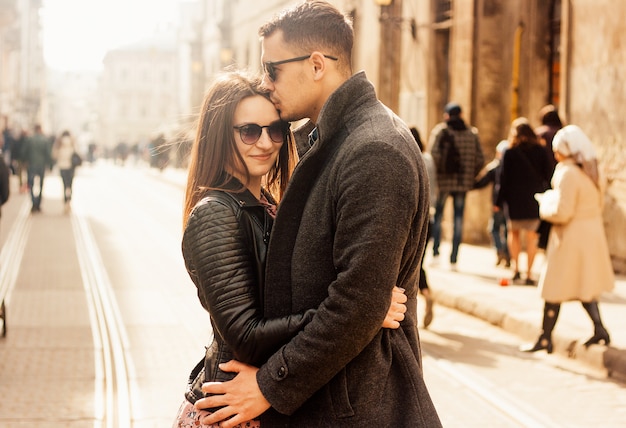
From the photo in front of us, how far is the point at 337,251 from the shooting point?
2.52 metres

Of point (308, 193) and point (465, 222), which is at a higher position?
point (308, 193)

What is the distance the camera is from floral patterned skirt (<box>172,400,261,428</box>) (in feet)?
8.89

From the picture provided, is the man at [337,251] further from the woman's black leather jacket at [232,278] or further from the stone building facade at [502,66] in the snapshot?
the stone building facade at [502,66]

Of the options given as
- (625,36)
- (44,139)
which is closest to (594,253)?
(625,36)

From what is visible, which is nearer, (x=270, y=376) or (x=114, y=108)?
(x=270, y=376)

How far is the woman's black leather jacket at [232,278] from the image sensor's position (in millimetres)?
2635

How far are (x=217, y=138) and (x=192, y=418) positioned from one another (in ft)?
2.40

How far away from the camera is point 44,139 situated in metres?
23.6

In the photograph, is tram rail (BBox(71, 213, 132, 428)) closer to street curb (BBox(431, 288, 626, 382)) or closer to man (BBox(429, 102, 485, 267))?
street curb (BBox(431, 288, 626, 382))

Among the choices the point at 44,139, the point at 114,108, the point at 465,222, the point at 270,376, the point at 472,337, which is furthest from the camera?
the point at 114,108

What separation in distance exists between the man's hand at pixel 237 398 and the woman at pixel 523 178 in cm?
960

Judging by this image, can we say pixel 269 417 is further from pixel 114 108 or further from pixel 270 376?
pixel 114 108

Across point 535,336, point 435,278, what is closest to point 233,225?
point 535,336

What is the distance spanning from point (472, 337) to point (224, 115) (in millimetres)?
6630
